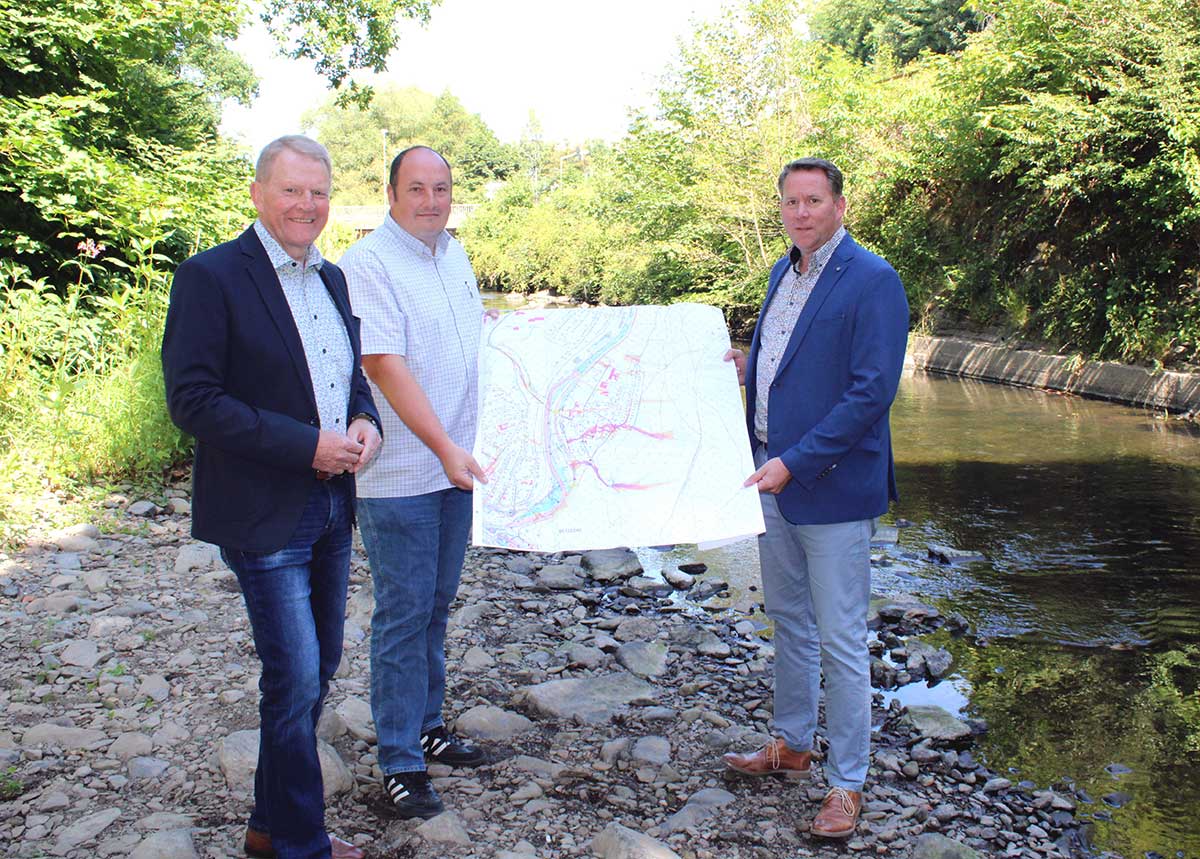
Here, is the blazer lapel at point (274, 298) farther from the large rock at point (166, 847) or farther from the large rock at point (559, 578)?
the large rock at point (559, 578)

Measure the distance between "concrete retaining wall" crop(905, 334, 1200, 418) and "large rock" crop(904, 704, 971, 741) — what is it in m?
9.53

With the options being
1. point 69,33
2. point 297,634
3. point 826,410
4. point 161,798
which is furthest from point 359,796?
point 69,33

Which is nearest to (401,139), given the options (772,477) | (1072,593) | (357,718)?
(1072,593)

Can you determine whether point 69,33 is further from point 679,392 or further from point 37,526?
point 679,392

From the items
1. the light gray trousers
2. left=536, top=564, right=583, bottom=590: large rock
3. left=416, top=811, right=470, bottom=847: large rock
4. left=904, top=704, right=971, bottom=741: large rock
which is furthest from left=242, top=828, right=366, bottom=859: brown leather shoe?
left=536, top=564, right=583, bottom=590: large rock

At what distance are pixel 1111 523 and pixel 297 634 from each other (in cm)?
727

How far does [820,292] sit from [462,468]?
1222 millimetres

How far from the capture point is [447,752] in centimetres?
364

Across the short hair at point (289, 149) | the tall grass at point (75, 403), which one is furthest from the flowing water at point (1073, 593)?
the tall grass at point (75, 403)

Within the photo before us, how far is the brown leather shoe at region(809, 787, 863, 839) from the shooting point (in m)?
3.20

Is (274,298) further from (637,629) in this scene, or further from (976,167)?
(976,167)

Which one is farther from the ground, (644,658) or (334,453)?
(334,453)

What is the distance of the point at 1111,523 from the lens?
26.7 ft

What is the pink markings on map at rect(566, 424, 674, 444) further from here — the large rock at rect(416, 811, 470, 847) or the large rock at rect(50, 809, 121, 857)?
the large rock at rect(50, 809, 121, 857)
